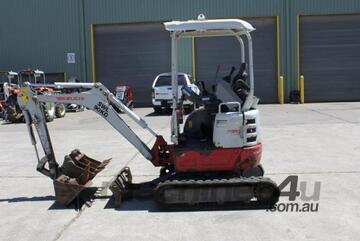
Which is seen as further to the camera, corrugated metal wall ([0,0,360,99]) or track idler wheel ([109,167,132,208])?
corrugated metal wall ([0,0,360,99])

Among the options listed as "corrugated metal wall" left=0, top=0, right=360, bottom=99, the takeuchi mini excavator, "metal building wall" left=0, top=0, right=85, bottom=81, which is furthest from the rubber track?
"metal building wall" left=0, top=0, right=85, bottom=81

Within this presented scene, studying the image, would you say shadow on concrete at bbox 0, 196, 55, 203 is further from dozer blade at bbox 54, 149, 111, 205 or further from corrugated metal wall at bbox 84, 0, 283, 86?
corrugated metal wall at bbox 84, 0, 283, 86

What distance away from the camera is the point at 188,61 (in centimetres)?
2828

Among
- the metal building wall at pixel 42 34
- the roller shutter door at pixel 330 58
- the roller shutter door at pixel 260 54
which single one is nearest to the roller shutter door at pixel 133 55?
the metal building wall at pixel 42 34

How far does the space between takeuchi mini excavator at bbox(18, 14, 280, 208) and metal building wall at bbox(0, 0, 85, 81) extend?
21914 millimetres

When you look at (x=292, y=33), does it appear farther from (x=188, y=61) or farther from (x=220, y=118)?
(x=220, y=118)

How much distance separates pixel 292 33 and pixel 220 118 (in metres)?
22.3

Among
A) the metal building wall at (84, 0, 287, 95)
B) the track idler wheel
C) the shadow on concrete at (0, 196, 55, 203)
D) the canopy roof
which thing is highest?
the metal building wall at (84, 0, 287, 95)

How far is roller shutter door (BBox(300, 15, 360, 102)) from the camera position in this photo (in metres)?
28.3

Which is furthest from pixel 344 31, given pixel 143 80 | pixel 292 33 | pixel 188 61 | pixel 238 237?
pixel 238 237

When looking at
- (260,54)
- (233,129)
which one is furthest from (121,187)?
(260,54)

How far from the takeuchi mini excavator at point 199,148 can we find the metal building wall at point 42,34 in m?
21.9

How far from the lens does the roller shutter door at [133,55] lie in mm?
28766

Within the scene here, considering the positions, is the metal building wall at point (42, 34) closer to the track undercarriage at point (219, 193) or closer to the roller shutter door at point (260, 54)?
the roller shutter door at point (260, 54)
